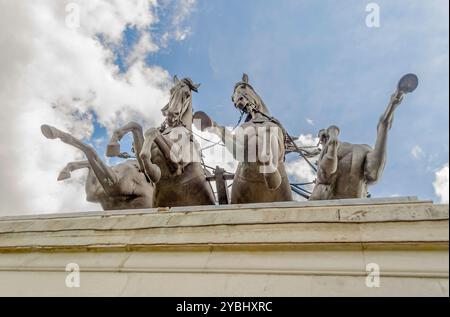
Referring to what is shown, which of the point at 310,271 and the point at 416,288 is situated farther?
the point at 310,271

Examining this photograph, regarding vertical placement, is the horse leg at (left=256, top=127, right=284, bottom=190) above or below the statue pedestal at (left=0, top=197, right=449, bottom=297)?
above

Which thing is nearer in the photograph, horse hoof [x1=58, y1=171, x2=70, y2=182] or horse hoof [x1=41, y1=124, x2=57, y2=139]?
horse hoof [x1=41, y1=124, x2=57, y2=139]

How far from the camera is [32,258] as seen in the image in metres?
4.36

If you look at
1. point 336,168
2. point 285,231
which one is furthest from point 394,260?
point 336,168

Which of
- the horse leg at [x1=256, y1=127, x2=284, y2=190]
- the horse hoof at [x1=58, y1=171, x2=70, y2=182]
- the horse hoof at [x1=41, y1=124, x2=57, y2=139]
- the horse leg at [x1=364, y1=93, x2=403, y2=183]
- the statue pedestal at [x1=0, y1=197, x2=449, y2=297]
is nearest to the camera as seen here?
the statue pedestal at [x1=0, y1=197, x2=449, y2=297]

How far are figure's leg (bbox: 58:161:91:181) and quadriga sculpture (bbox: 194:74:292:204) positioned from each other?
266cm

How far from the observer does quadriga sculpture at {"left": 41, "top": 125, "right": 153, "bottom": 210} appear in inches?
267

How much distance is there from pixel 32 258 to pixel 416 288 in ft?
11.6

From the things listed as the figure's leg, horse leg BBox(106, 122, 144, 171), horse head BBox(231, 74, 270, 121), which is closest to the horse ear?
horse head BBox(231, 74, 270, 121)

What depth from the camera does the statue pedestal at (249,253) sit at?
3318 mm

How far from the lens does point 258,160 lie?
549 centimetres

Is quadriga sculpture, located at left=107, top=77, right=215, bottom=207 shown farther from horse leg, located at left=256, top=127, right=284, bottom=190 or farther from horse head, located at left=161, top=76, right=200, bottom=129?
horse leg, located at left=256, top=127, right=284, bottom=190

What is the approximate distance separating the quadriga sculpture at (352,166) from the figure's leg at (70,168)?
3.96 metres

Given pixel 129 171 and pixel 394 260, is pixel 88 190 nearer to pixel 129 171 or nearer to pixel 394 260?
pixel 129 171
